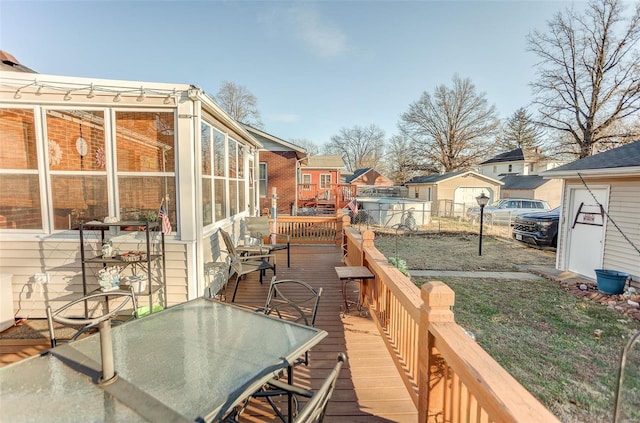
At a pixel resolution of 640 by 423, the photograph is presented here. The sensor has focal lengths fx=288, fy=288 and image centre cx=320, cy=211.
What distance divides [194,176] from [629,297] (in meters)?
8.22

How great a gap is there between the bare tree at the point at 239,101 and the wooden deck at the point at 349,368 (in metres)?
26.9

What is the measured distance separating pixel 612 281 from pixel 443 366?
6.71 meters

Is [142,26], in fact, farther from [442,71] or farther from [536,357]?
[442,71]

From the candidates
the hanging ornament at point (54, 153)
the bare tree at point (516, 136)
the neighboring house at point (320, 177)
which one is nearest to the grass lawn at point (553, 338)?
the hanging ornament at point (54, 153)

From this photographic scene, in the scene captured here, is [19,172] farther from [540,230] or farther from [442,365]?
[540,230]

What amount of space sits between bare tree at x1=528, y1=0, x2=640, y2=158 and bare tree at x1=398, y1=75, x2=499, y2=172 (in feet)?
36.0

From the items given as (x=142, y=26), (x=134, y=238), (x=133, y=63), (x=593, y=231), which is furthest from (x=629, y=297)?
(x=133, y=63)

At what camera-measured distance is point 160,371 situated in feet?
4.97

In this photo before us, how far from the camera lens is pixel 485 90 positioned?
28906mm

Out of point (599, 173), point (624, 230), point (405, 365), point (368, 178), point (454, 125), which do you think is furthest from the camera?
point (368, 178)

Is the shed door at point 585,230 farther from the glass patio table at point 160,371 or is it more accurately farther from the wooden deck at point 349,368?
the glass patio table at point 160,371

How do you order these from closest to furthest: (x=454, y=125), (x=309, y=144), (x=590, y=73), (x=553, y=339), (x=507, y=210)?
(x=553, y=339) → (x=507, y=210) → (x=590, y=73) → (x=454, y=125) → (x=309, y=144)

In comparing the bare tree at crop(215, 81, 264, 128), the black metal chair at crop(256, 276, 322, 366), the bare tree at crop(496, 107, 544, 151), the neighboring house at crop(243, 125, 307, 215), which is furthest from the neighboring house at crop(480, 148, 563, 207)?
the bare tree at crop(215, 81, 264, 128)

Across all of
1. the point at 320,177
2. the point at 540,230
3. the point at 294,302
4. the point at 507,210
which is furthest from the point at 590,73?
the point at 294,302
